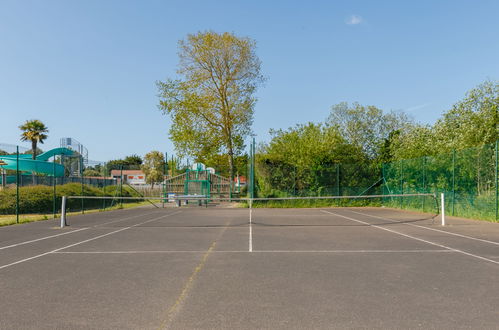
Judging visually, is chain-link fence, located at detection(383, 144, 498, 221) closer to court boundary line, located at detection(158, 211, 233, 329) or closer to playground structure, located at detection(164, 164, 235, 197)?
court boundary line, located at detection(158, 211, 233, 329)

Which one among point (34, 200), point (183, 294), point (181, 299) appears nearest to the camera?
point (181, 299)

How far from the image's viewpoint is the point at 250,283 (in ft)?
21.0

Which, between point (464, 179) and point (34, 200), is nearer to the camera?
point (464, 179)

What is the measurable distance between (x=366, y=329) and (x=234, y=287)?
2376mm

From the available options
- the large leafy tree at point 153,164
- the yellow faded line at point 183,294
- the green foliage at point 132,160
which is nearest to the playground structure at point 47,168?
the yellow faded line at point 183,294

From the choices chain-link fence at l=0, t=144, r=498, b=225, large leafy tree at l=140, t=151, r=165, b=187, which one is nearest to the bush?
chain-link fence at l=0, t=144, r=498, b=225

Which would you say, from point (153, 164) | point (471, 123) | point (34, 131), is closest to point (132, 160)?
point (153, 164)

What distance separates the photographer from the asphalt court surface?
469 centimetres

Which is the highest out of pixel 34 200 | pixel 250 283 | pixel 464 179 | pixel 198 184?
pixel 464 179

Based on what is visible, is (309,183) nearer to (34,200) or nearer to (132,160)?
(34,200)

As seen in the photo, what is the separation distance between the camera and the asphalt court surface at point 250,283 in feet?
15.4

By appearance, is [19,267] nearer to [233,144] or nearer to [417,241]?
[417,241]

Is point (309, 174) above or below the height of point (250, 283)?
above

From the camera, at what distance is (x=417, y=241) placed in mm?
11258
